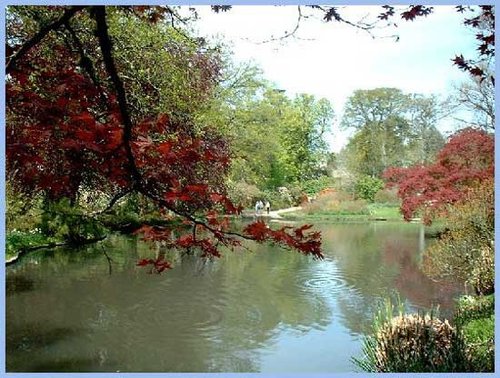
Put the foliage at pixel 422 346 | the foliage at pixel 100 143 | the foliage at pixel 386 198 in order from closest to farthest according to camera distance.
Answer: the foliage at pixel 100 143 < the foliage at pixel 422 346 < the foliage at pixel 386 198

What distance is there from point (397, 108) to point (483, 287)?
16.9 m

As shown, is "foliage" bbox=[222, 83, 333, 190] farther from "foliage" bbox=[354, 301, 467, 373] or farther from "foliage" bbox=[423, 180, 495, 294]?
"foliage" bbox=[354, 301, 467, 373]

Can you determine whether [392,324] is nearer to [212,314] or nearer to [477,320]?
[477,320]

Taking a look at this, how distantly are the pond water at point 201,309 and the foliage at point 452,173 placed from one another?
7.40 feet

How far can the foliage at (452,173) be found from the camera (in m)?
11.4

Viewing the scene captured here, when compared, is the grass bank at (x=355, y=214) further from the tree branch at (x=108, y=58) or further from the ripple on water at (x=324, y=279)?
the tree branch at (x=108, y=58)

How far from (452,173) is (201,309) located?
767cm

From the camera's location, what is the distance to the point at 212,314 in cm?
588

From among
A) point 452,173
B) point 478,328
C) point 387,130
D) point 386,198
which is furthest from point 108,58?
point 387,130

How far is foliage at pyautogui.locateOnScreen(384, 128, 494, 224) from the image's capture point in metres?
11.4

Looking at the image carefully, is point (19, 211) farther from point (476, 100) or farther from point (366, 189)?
point (366, 189)

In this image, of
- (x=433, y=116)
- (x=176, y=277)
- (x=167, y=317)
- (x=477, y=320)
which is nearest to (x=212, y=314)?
(x=167, y=317)

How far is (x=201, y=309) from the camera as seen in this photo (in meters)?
6.06

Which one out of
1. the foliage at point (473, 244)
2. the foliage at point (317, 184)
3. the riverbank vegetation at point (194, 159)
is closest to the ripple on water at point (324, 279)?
the riverbank vegetation at point (194, 159)
